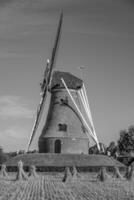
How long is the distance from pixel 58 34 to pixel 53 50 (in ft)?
5.62

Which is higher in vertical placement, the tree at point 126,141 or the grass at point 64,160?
the tree at point 126,141

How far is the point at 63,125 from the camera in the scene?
42.2 m

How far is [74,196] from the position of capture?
1545 cm

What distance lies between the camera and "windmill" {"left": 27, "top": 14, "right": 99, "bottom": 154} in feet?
137

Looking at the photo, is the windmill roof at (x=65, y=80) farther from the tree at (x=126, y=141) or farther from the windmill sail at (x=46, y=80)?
the tree at (x=126, y=141)

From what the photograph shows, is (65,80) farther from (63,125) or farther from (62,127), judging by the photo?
(62,127)

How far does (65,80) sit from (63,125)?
469 centimetres

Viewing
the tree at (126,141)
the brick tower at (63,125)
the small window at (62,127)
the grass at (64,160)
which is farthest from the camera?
the tree at (126,141)

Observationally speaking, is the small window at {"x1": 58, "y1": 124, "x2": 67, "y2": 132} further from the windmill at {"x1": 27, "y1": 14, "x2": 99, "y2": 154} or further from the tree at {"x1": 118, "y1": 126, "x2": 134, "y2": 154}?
the tree at {"x1": 118, "y1": 126, "x2": 134, "y2": 154}

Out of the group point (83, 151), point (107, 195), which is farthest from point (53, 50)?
point (107, 195)

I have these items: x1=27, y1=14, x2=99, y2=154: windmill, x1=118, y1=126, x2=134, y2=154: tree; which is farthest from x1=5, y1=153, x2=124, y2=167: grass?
x1=118, y1=126, x2=134, y2=154: tree

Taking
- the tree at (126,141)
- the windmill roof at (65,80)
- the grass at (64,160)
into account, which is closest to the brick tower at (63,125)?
the windmill roof at (65,80)

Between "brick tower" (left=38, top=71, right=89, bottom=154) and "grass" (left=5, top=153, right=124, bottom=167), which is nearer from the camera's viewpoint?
"grass" (left=5, top=153, right=124, bottom=167)

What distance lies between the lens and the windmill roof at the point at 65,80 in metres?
42.8
